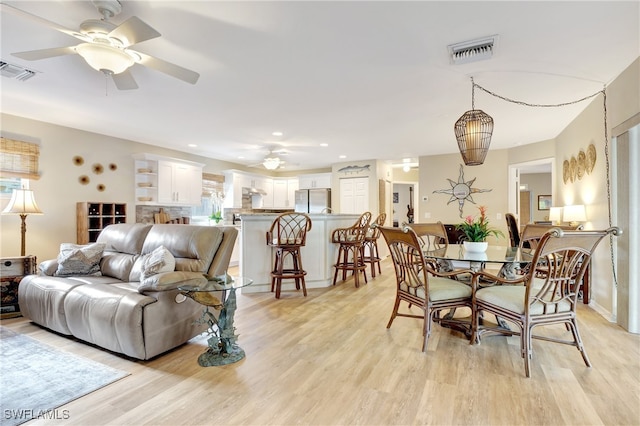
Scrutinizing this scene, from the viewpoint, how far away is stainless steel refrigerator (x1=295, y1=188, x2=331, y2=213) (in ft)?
27.0

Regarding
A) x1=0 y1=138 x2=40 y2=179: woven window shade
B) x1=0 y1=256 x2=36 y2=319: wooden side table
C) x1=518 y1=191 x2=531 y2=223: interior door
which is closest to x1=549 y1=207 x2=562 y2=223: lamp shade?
x1=518 y1=191 x2=531 y2=223: interior door

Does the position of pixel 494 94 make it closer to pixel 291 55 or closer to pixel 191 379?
pixel 291 55

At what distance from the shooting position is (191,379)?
6.95 ft

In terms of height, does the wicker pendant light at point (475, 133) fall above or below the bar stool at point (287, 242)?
above

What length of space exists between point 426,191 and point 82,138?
665 centimetres

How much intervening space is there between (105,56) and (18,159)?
325cm

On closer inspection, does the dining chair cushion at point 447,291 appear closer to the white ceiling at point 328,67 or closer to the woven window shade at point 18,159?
the white ceiling at point 328,67

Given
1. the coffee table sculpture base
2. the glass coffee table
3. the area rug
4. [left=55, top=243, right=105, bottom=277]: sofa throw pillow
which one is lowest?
the area rug

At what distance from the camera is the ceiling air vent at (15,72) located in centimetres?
278

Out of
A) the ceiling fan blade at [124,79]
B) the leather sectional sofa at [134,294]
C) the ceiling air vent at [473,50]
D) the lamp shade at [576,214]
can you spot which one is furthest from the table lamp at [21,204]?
the lamp shade at [576,214]

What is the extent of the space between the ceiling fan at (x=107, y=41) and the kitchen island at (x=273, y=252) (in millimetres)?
2408

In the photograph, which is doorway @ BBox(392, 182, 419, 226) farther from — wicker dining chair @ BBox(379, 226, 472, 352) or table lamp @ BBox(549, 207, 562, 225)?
wicker dining chair @ BBox(379, 226, 472, 352)

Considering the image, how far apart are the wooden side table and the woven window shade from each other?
125 cm

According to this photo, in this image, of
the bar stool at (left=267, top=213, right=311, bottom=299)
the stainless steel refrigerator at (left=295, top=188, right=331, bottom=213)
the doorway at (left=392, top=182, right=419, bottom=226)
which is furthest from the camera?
the doorway at (left=392, top=182, right=419, bottom=226)
